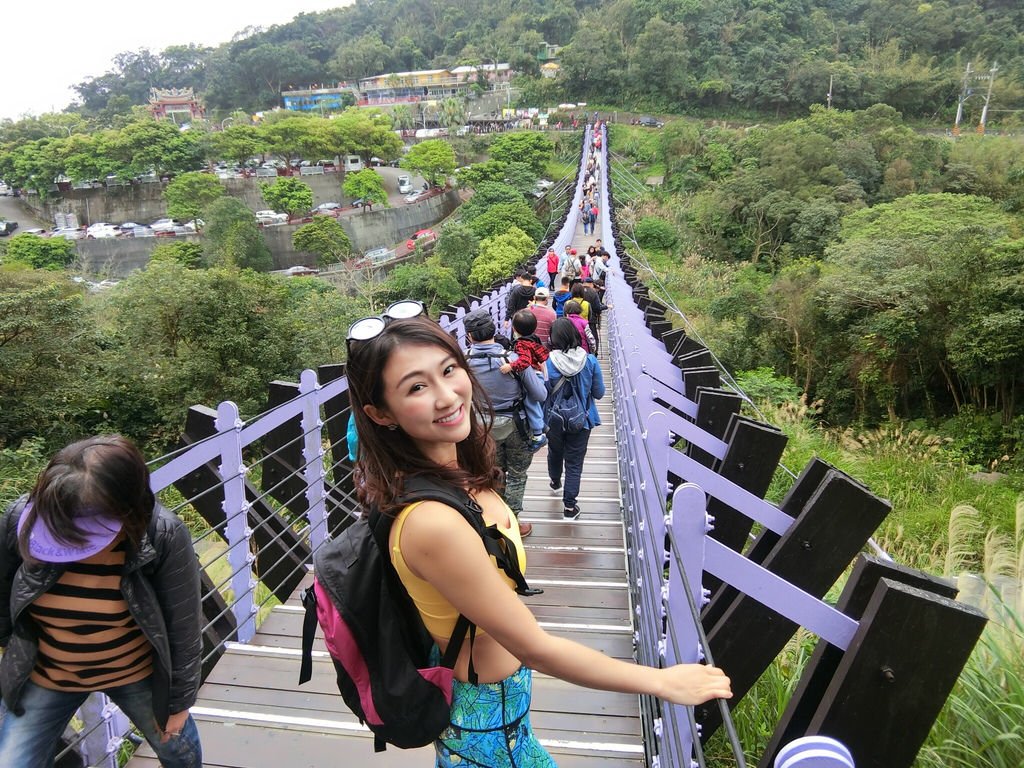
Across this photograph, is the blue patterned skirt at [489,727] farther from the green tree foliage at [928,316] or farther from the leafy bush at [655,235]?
the leafy bush at [655,235]

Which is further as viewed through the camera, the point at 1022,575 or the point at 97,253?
the point at 97,253

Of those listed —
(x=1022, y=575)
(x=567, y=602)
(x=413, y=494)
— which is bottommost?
(x=1022, y=575)

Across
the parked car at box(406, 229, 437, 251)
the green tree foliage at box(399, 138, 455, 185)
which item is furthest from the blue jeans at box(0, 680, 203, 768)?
the green tree foliage at box(399, 138, 455, 185)

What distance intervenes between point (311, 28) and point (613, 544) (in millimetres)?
93568

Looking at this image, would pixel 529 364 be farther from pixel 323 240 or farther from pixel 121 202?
pixel 121 202

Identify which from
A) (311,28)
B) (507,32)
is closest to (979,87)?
(507,32)

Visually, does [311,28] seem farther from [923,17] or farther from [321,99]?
[923,17]

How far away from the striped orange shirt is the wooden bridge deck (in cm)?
64

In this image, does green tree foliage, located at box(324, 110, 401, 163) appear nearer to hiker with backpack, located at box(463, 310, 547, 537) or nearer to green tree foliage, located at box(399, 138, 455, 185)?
green tree foliage, located at box(399, 138, 455, 185)

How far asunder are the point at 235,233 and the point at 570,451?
32.0m

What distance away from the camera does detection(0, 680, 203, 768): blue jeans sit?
139 cm

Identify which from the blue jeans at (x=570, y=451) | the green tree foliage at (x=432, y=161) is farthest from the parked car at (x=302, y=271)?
the blue jeans at (x=570, y=451)

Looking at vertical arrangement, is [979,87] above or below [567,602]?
above

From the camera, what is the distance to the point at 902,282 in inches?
370
